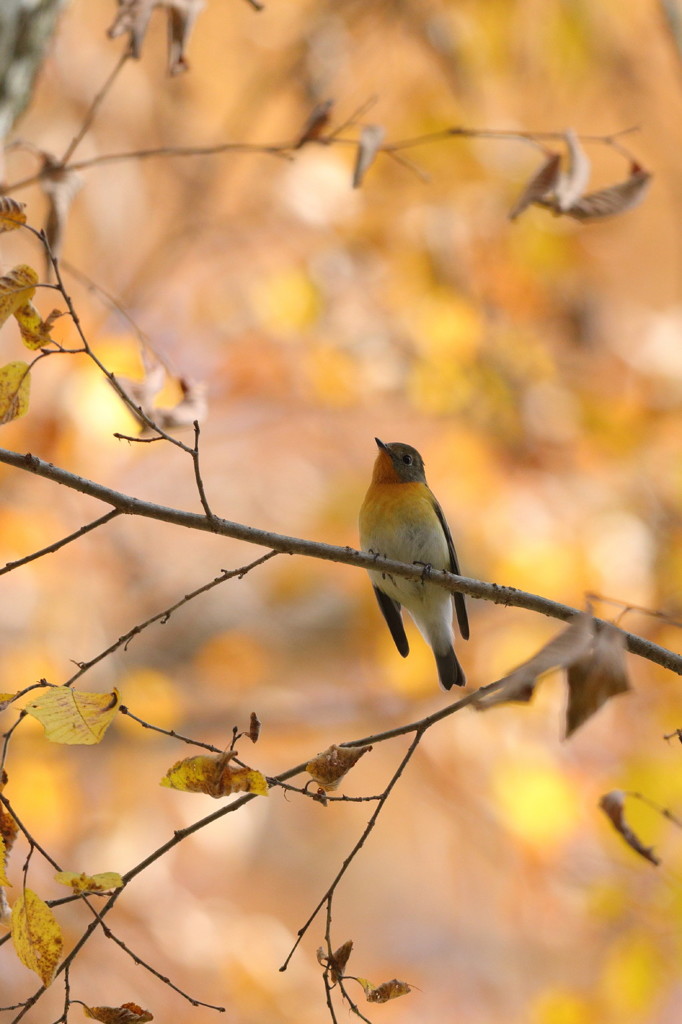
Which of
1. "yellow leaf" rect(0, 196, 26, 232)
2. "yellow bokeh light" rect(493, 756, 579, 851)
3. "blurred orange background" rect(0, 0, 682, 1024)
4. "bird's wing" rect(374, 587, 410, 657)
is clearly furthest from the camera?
"yellow bokeh light" rect(493, 756, 579, 851)

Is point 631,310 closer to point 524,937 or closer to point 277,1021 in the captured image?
point 524,937

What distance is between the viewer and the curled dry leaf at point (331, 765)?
1.84 meters

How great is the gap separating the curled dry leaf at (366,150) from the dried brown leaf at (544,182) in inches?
18.0

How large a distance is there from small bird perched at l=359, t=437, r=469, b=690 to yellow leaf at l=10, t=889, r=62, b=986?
7.89ft

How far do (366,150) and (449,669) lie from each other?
2.85 meters

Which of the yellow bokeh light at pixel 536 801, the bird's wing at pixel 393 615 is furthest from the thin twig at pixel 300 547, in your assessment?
the yellow bokeh light at pixel 536 801

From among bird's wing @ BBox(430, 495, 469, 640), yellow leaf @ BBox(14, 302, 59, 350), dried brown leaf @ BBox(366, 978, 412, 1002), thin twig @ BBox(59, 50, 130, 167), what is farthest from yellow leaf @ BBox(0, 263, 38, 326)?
bird's wing @ BBox(430, 495, 469, 640)

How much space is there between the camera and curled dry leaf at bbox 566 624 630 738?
1.30 meters

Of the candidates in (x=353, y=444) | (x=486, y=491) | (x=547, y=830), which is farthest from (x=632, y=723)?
(x=353, y=444)

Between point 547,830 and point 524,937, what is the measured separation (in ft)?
6.05

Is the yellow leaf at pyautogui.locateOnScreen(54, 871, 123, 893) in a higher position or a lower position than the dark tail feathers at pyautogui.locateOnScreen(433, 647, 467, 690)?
lower

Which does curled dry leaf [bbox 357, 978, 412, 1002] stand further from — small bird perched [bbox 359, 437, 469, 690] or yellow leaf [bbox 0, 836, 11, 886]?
small bird perched [bbox 359, 437, 469, 690]

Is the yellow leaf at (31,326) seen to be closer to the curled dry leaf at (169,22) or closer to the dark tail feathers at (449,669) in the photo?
the curled dry leaf at (169,22)

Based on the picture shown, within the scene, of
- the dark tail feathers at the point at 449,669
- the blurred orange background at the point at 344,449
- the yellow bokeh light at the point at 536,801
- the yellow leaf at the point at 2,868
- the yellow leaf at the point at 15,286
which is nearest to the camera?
the yellow leaf at the point at 2,868
